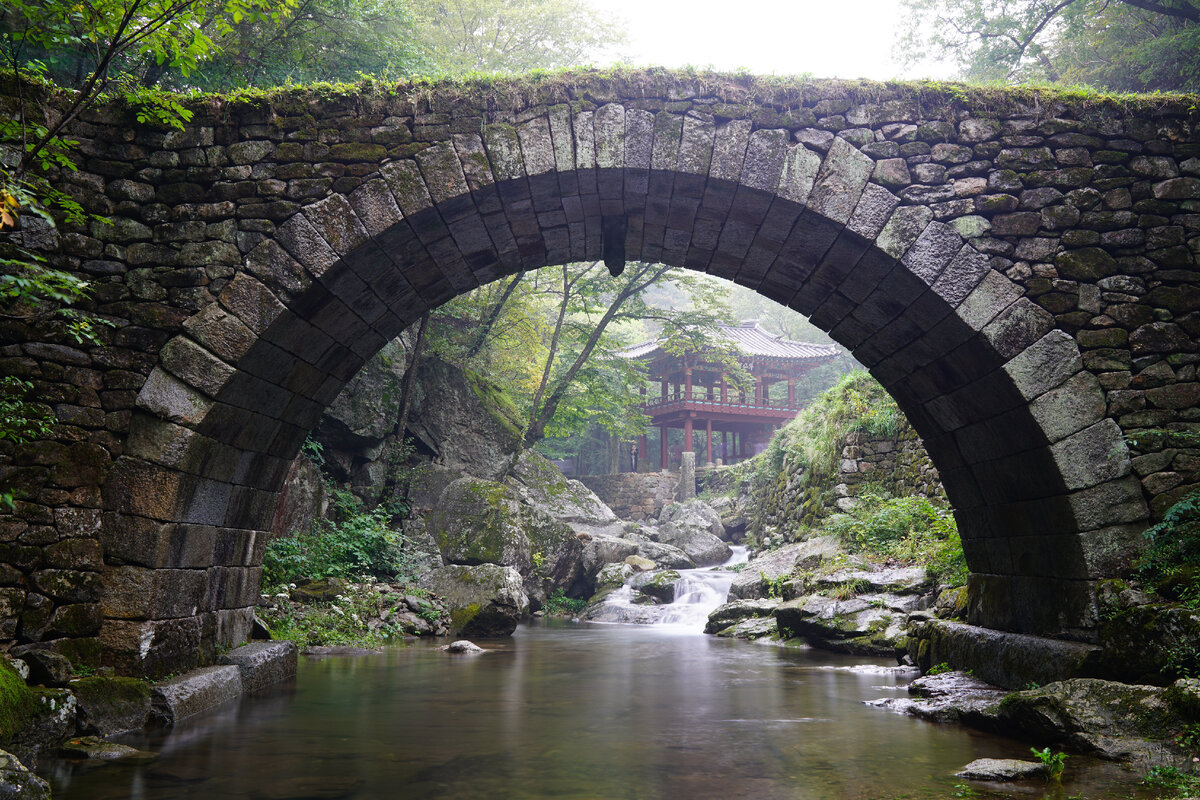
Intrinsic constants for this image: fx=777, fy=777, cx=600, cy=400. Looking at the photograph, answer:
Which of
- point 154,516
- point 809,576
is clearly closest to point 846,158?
point 154,516

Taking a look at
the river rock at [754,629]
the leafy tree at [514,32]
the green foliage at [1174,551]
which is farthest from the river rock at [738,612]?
the leafy tree at [514,32]

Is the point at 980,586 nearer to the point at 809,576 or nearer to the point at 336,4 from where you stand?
the point at 809,576

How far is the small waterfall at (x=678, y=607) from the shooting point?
1350cm

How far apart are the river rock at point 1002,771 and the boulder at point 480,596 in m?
7.54

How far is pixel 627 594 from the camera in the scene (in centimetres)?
1462

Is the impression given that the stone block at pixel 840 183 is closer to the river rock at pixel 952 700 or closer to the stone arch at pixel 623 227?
the stone arch at pixel 623 227

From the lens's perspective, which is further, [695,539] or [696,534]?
[696,534]

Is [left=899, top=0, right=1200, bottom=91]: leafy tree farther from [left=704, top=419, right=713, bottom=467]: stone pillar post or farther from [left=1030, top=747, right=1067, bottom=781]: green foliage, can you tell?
[left=704, top=419, right=713, bottom=467]: stone pillar post

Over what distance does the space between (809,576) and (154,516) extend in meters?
7.78

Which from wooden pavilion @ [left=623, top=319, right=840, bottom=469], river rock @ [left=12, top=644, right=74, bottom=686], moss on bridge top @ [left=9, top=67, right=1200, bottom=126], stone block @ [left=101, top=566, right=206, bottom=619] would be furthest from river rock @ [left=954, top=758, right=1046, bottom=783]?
wooden pavilion @ [left=623, top=319, right=840, bottom=469]

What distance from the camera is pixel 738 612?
11.2 m

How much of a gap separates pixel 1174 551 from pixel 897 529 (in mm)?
6478

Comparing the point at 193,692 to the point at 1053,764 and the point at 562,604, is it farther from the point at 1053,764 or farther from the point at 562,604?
the point at 562,604

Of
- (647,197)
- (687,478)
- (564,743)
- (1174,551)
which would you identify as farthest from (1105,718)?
(687,478)
